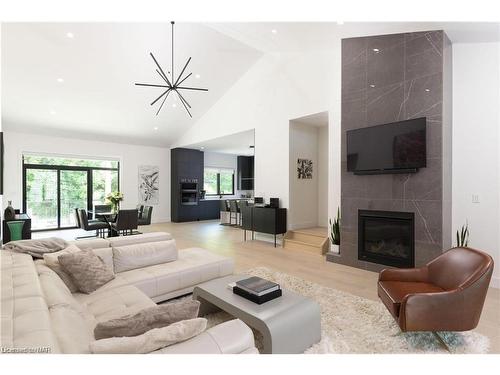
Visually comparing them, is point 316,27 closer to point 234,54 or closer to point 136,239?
point 234,54

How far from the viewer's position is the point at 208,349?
1.21 meters

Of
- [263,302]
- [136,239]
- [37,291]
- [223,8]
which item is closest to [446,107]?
[223,8]

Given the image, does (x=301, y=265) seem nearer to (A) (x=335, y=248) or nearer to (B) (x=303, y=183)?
(A) (x=335, y=248)

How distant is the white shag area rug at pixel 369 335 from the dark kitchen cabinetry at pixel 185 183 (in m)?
7.56

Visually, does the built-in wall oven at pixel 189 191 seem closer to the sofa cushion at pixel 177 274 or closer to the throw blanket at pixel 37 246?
the sofa cushion at pixel 177 274

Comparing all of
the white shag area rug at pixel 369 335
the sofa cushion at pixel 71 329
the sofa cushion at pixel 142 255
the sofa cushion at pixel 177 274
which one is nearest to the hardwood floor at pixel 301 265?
the white shag area rug at pixel 369 335

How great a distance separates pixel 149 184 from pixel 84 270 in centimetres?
756

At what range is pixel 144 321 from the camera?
4.47ft

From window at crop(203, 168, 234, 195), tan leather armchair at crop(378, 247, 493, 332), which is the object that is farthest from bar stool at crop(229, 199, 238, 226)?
tan leather armchair at crop(378, 247, 493, 332)

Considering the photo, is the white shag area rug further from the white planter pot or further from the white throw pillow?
the white planter pot

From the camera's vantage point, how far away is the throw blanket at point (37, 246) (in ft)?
9.24

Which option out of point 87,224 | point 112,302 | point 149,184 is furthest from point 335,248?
point 149,184

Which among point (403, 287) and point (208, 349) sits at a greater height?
point (208, 349)
